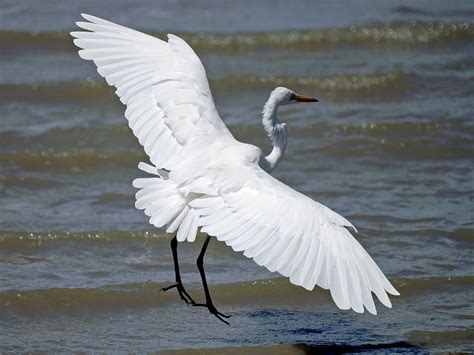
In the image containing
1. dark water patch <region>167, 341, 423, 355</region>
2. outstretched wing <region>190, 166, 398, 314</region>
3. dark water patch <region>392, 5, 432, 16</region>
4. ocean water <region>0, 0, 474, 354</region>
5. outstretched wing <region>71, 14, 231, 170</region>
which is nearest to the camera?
outstretched wing <region>190, 166, 398, 314</region>

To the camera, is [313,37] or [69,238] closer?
[69,238]

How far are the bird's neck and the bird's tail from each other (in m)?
0.77

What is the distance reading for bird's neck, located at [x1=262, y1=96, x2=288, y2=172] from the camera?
675 cm

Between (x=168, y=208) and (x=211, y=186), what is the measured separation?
29 centimetres

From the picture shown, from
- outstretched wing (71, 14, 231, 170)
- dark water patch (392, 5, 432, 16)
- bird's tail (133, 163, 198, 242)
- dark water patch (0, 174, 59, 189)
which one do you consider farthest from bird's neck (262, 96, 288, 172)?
dark water patch (392, 5, 432, 16)

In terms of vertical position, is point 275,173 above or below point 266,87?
below

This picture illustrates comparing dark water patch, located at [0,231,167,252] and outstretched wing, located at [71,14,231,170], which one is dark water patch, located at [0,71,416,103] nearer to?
dark water patch, located at [0,231,167,252]

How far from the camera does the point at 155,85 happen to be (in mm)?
6906

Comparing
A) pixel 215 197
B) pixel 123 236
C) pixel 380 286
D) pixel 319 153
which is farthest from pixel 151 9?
pixel 380 286

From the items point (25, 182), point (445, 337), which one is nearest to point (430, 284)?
point (445, 337)

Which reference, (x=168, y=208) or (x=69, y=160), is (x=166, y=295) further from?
(x=69, y=160)

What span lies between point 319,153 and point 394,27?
4.21 meters

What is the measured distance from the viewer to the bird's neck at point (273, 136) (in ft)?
22.2

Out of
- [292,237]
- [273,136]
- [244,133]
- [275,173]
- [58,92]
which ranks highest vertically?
[273,136]
